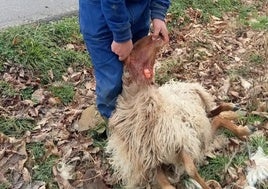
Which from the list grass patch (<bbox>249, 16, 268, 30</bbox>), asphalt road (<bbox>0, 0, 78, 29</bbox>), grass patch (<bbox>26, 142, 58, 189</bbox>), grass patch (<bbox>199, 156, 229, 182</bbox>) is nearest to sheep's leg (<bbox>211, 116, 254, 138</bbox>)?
grass patch (<bbox>199, 156, 229, 182</bbox>)

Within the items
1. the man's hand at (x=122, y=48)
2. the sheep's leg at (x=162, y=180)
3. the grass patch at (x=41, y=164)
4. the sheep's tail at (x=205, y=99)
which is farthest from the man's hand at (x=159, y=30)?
the grass patch at (x=41, y=164)

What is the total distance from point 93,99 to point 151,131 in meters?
1.29

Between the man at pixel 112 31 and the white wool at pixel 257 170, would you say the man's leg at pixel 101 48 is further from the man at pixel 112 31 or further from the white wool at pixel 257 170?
the white wool at pixel 257 170

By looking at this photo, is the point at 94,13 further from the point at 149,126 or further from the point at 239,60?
the point at 239,60

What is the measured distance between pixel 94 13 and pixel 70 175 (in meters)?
1.11

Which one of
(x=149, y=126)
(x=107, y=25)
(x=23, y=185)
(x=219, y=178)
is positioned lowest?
(x=23, y=185)

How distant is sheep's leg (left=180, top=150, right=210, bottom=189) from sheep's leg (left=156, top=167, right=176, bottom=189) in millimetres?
160

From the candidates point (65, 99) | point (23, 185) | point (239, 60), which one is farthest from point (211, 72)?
point (23, 185)

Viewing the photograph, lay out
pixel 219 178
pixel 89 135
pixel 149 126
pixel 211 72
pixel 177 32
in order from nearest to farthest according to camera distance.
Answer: pixel 149 126 < pixel 219 178 < pixel 89 135 < pixel 211 72 < pixel 177 32

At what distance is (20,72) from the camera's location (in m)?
4.42

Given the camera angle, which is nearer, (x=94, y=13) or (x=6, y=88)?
(x=94, y=13)

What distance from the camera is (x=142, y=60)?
123 inches

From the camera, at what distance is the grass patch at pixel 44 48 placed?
14.8 feet

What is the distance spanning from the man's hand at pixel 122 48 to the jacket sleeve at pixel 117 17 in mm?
44
